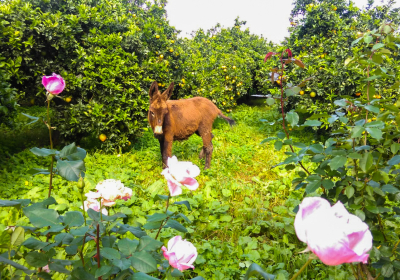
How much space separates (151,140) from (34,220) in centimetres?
507

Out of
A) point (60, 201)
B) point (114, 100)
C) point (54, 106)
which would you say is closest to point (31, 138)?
point (54, 106)

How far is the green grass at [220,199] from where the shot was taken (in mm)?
2080

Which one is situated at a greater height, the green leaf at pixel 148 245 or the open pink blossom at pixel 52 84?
the open pink blossom at pixel 52 84

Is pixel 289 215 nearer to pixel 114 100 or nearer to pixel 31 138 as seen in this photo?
pixel 114 100

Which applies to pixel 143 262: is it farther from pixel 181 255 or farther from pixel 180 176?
pixel 180 176

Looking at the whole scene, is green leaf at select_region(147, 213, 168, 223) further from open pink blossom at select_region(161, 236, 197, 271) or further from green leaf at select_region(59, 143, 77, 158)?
green leaf at select_region(59, 143, 77, 158)

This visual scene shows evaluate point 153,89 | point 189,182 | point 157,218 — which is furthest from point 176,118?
point 189,182

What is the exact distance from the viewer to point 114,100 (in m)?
4.69

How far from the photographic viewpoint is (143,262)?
2.81 ft

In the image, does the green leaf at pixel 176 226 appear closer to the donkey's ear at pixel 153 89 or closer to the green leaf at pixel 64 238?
the green leaf at pixel 64 238

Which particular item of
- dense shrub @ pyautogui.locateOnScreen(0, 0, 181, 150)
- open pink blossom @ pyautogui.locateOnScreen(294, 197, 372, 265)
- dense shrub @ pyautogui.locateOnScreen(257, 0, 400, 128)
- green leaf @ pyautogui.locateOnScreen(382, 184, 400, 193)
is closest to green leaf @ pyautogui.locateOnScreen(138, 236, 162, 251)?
open pink blossom @ pyautogui.locateOnScreen(294, 197, 372, 265)

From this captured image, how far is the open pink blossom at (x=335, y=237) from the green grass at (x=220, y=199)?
3.31 ft

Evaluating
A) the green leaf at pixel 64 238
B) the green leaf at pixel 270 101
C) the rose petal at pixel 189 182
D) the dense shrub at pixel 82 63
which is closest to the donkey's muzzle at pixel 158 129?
the dense shrub at pixel 82 63

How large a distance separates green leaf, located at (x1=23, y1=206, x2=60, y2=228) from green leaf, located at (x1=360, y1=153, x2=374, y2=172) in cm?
140
